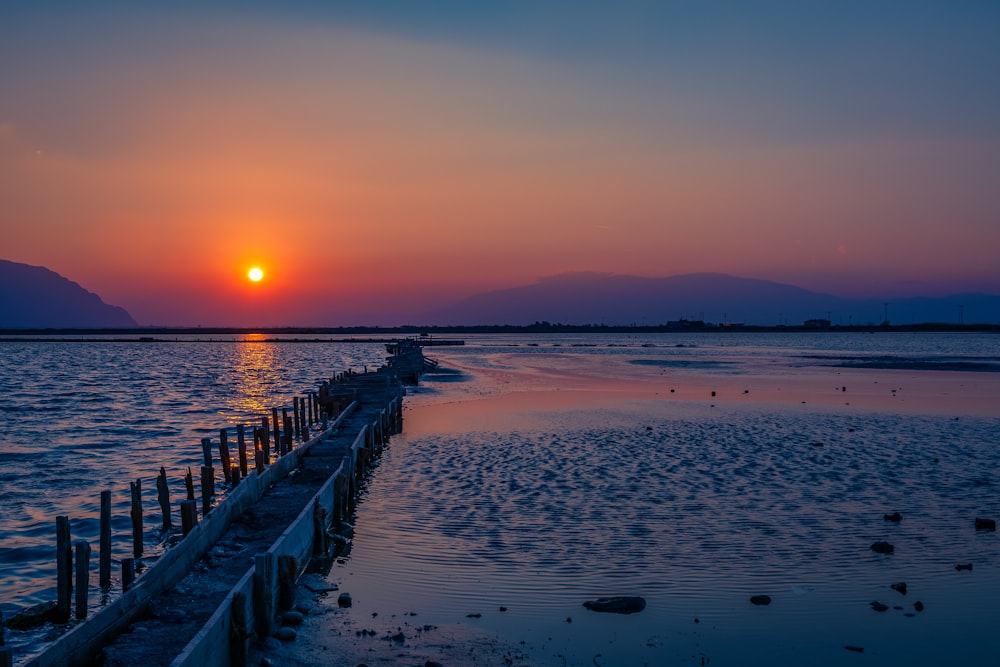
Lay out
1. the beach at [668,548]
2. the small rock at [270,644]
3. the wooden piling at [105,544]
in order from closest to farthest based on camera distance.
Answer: the small rock at [270,644], the beach at [668,548], the wooden piling at [105,544]

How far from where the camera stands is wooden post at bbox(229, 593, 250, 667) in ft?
28.5

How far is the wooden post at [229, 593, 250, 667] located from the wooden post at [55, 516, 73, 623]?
2.95 m

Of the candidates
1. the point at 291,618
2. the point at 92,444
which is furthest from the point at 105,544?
the point at 92,444

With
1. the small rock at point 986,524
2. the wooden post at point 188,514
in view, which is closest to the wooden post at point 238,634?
the wooden post at point 188,514

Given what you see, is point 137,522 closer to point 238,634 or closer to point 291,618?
point 291,618

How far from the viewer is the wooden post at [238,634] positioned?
870 cm

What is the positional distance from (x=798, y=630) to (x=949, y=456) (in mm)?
14703

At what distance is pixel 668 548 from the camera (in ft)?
43.7

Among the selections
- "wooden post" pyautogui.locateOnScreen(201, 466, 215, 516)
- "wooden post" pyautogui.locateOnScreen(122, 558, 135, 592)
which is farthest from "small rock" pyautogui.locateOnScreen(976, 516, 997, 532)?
"wooden post" pyautogui.locateOnScreen(201, 466, 215, 516)

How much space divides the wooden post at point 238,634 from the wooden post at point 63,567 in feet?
9.68

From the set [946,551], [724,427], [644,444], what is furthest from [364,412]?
[946,551]

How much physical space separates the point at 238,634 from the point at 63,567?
10.8ft

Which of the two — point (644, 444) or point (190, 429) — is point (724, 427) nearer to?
point (644, 444)

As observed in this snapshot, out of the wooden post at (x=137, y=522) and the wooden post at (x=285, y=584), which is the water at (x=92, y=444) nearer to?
the wooden post at (x=137, y=522)
